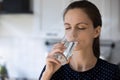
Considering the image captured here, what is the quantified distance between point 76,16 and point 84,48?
65mm

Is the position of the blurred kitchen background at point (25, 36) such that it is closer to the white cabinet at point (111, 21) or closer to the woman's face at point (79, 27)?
the white cabinet at point (111, 21)

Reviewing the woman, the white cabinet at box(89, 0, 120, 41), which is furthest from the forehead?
the white cabinet at box(89, 0, 120, 41)

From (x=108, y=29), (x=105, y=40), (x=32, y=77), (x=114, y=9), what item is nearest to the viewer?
(x=114, y=9)

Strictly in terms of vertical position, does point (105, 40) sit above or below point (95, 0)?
below

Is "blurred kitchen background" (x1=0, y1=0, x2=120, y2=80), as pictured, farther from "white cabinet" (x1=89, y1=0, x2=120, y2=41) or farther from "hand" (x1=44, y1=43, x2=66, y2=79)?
"hand" (x1=44, y1=43, x2=66, y2=79)

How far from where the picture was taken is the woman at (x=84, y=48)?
18.3 inches

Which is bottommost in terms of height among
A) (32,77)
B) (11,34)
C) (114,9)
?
(32,77)

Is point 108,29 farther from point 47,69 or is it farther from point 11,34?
point 11,34

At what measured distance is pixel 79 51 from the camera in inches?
19.6

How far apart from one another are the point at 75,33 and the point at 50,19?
0.64 metres

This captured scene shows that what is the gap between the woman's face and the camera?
46 cm

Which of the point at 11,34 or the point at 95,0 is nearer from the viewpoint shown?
the point at 95,0

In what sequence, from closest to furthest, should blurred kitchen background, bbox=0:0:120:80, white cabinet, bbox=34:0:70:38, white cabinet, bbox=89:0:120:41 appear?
white cabinet, bbox=89:0:120:41, white cabinet, bbox=34:0:70:38, blurred kitchen background, bbox=0:0:120:80

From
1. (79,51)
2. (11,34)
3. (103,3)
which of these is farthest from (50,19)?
(79,51)
